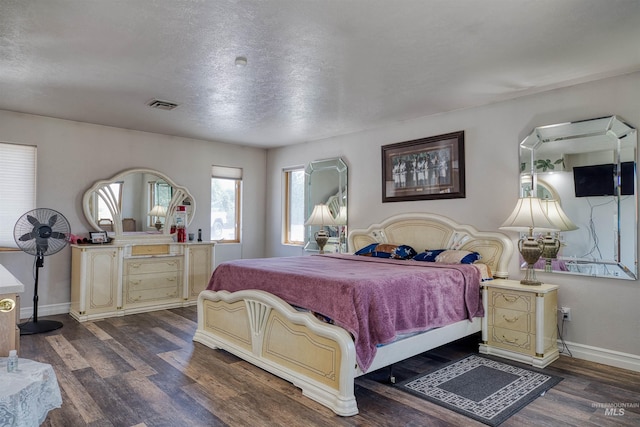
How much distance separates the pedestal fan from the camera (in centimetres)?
412

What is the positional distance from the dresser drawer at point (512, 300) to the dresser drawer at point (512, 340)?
0.21 m

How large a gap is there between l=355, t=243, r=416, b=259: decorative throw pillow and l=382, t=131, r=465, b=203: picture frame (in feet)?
2.12

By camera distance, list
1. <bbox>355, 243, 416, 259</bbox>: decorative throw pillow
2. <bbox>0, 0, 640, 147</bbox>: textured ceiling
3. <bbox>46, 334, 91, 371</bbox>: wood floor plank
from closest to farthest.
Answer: <bbox>0, 0, 640, 147</bbox>: textured ceiling → <bbox>46, 334, 91, 371</bbox>: wood floor plank → <bbox>355, 243, 416, 259</bbox>: decorative throw pillow

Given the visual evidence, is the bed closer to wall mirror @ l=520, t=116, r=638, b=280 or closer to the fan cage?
wall mirror @ l=520, t=116, r=638, b=280

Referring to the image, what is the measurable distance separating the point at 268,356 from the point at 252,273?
0.70 meters

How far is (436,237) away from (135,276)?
375 cm

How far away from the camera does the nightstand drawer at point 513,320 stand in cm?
331

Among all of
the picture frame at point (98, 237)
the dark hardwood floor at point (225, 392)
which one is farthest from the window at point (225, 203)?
the dark hardwood floor at point (225, 392)

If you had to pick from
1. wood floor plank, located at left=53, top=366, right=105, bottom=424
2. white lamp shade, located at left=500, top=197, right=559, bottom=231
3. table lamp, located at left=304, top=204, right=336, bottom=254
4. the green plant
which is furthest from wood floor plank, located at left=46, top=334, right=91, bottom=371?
the green plant

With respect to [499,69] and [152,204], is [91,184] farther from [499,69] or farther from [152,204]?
[499,69]

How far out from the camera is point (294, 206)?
6.60 meters

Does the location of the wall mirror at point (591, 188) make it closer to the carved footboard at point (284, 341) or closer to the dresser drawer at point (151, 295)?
the carved footboard at point (284, 341)

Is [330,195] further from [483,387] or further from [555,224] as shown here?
[483,387]

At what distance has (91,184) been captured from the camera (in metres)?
5.10
